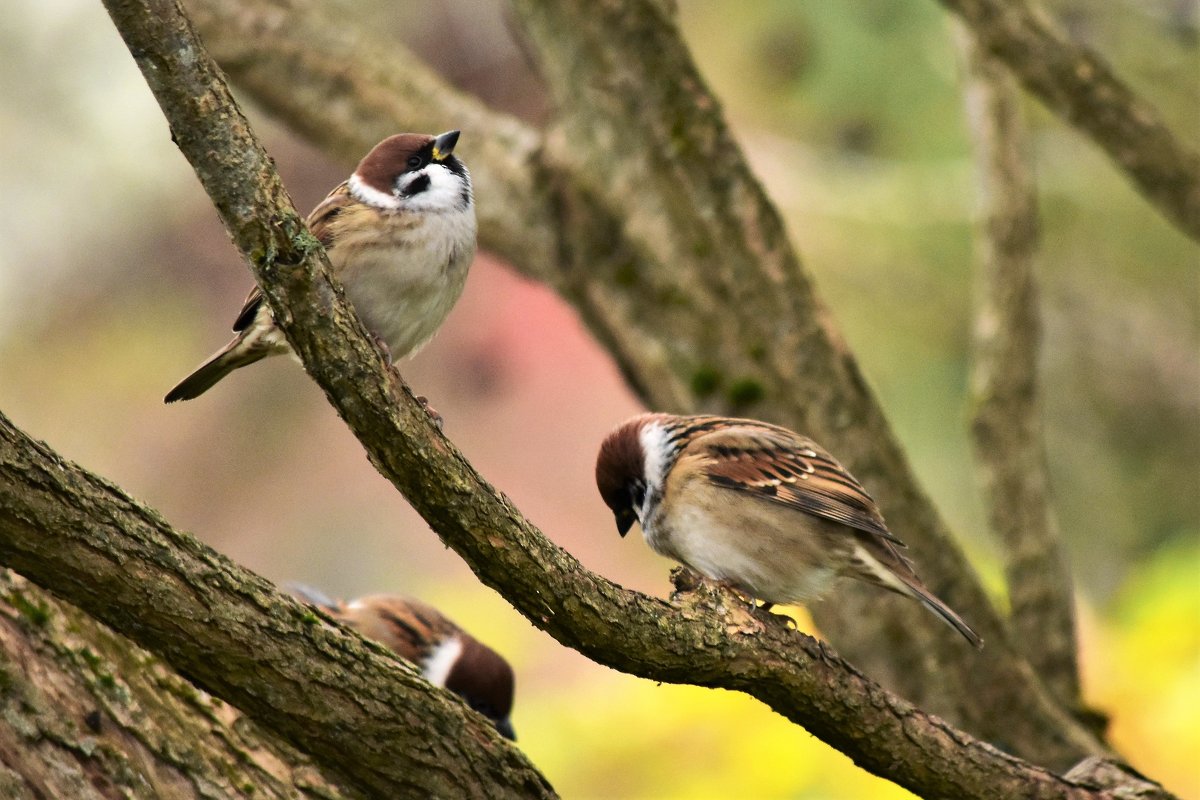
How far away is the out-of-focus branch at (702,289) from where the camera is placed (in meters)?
4.00

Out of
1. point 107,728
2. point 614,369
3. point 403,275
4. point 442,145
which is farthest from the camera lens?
point 614,369

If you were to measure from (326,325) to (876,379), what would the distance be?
286 inches

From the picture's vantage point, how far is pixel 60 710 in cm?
244

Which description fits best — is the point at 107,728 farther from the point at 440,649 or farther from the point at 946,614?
the point at 946,614

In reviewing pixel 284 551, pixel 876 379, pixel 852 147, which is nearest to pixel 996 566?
pixel 876 379

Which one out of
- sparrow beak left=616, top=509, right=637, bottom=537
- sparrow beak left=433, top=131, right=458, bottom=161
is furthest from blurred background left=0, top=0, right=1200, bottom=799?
sparrow beak left=433, top=131, right=458, bottom=161

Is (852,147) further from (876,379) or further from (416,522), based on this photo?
(416,522)

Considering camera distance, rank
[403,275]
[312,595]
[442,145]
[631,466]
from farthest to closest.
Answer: [312,595] < [631,466] < [442,145] < [403,275]

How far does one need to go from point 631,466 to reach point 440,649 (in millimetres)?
858

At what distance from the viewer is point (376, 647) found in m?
2.37

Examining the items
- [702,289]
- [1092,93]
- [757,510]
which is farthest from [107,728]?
[1092,93]

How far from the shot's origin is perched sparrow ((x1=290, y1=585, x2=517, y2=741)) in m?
3.78

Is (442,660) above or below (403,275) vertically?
below

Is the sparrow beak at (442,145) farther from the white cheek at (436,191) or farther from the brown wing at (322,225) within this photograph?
the brown wing at (322,225)
